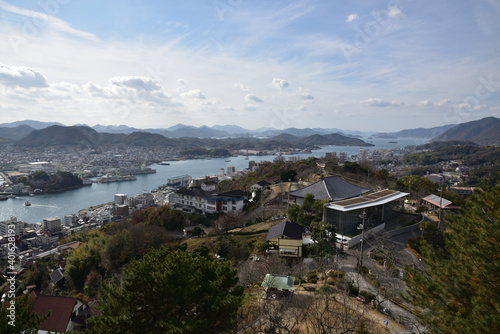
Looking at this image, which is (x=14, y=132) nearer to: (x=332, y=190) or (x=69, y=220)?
(x=69, y=220)

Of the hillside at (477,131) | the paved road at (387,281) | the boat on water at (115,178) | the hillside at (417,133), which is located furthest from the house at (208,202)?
the hillside at (417,133)

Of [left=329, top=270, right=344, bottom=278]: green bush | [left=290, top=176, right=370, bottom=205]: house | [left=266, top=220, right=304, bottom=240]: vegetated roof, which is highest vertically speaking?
[left=290, top=176, right=370, bottom=205]: house

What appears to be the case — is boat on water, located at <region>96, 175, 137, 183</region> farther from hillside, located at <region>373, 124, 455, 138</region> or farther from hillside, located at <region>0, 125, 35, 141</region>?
hillside, located at <region>373, 124, 455, 138</region>

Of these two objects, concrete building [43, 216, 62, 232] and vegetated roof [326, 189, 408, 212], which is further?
concrete building [43, 216, 62, 232]

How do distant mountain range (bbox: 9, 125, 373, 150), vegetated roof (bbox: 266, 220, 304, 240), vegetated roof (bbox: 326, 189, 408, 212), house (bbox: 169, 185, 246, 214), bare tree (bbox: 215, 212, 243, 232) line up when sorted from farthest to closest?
distant mountain range (bbox: 9, 125, 373, 150) < house (bbox: 169, 185, 246, 214) < bare tree (bbox: 215, 212, 243, 232) < vegetated roof (bbox: 326, 189, 408, 212) < vegetated roof (bbox: 266, 220, 304, 240)

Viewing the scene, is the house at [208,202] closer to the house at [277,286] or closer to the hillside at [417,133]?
the house at [277,286]

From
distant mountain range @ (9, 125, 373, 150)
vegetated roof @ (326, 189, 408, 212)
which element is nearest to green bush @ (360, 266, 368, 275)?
vegetated roof @ (326, 189, 408, 212)

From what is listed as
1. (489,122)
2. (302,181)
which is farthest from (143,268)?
(489,122)
